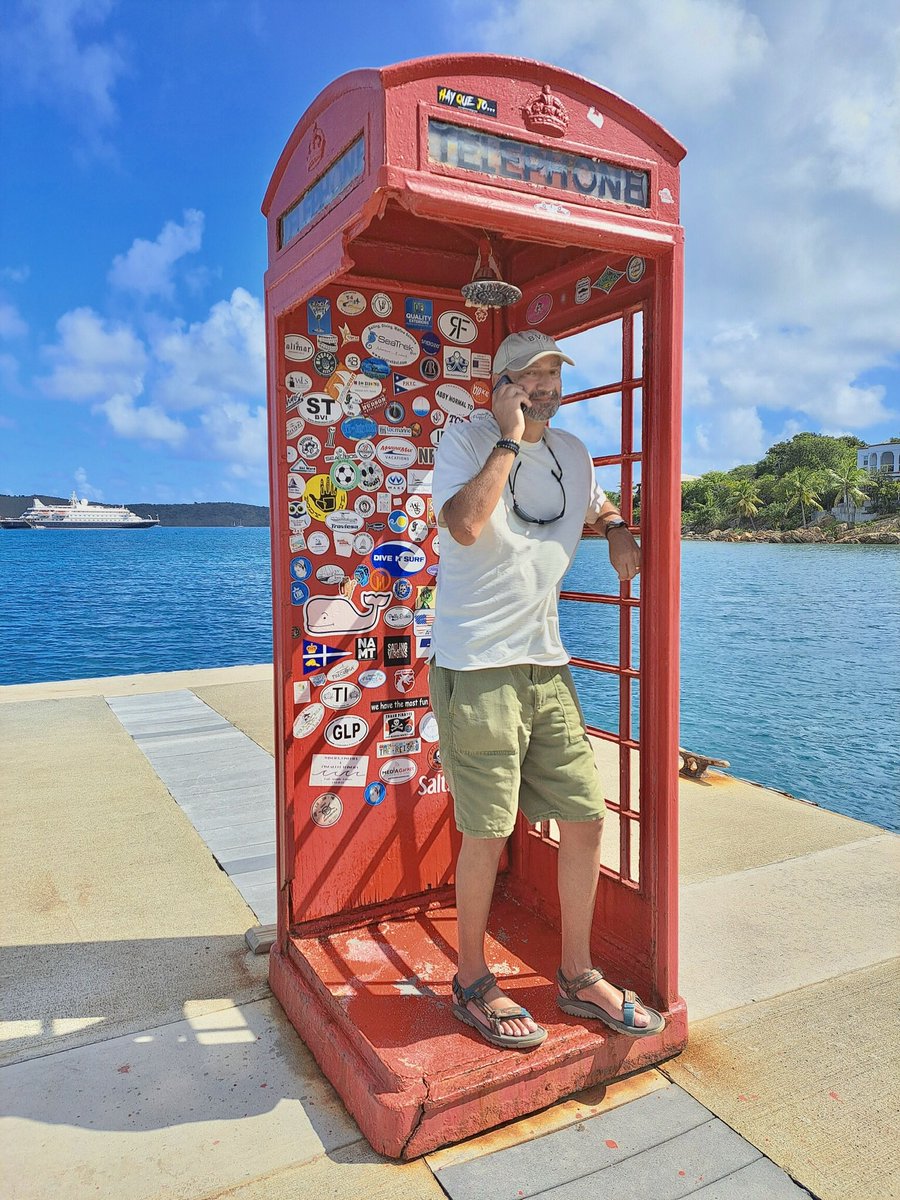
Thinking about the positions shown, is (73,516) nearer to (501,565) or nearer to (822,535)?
(822,535)

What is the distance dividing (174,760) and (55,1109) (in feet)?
13.5

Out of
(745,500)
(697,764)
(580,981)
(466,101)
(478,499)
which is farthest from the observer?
(745,500)

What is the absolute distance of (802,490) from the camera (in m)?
84.5

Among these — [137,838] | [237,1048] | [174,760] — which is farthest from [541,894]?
[174,760]

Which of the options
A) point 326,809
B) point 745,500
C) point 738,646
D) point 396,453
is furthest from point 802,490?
point 326,809

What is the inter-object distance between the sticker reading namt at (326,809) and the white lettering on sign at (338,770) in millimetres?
52

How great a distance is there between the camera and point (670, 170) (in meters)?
2.60

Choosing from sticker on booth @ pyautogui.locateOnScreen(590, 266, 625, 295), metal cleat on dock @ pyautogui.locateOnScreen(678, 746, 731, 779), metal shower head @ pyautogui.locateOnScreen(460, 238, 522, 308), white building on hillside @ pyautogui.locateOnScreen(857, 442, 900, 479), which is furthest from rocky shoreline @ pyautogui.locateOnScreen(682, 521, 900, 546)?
metal shower head @ pyautogui.locateOnScreen(460, 238, 522, 308)

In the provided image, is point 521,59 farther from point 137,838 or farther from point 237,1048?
point 137,838

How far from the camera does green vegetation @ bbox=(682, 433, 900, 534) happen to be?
8044 centimetres

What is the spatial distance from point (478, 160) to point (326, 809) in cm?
236

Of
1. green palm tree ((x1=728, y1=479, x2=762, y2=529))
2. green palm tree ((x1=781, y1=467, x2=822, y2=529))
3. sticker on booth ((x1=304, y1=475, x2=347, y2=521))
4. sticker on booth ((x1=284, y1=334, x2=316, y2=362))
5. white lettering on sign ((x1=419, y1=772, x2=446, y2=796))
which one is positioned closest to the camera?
sticker on booth ((x1=284, y1=334, x2=316, y2=362))

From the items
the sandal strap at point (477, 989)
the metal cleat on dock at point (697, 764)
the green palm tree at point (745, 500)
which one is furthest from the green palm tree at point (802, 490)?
the sandal strap at point (477, 989)

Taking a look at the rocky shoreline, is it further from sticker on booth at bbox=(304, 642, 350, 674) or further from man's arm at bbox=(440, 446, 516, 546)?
man's arm at bbox=(440, 446, 516, 546)
